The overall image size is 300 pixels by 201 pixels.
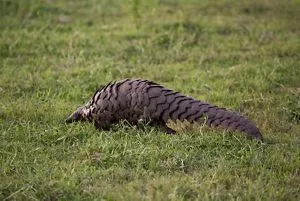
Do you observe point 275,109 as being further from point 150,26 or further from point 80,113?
point 150,26

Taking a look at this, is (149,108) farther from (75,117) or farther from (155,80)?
(155,80)

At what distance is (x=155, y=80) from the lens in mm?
6285

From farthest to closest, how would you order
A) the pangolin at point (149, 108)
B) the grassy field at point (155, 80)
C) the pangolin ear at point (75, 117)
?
the pangolin ear at point (75, 117) → the pangolin at point (149, 108) → the grassy field at point (155, 80)

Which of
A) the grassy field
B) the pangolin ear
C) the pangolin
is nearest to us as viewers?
the grassy field

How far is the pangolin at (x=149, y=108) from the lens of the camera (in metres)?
4.39

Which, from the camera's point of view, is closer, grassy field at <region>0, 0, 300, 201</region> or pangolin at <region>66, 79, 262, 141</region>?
grassy field at <region>0, 0, 300, 201</region>

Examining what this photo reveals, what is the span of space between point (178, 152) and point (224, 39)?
13.6 ft

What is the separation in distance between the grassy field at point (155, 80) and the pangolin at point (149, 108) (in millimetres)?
107

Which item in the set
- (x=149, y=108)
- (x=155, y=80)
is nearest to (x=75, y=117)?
(x=149, y=108)

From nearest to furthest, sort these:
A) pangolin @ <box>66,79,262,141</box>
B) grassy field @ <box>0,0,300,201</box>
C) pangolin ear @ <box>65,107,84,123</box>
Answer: grassy field @ <box>0,0,300,201</box> < pangolin @ <box>66,79,262,141</box> < pangolin ear @ <box>65,107,84,123</box>

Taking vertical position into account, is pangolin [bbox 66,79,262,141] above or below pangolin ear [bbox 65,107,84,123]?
above

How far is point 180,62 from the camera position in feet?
22.9

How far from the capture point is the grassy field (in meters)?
3.52

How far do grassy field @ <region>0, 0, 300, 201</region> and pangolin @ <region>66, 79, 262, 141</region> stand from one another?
4.2 inches
